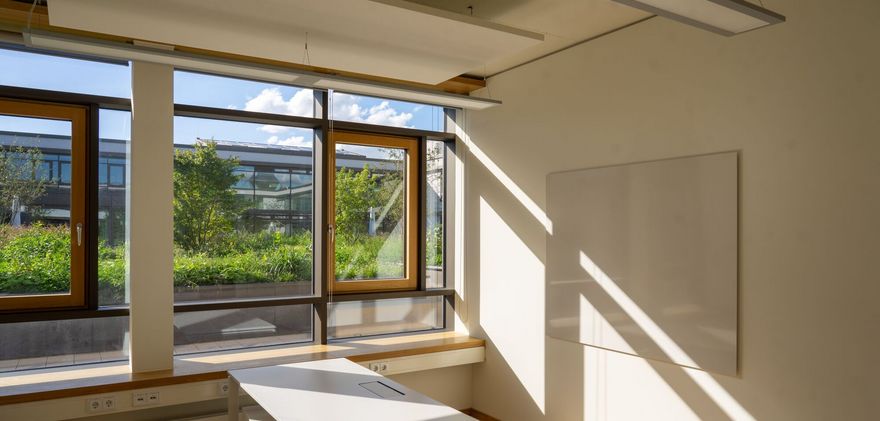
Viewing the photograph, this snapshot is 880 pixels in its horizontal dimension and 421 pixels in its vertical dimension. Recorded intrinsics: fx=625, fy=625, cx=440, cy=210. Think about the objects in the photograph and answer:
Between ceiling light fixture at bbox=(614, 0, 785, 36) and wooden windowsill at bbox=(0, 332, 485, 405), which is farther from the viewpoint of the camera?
wooden windowsill at bbox=(0, 332, 485, 405)

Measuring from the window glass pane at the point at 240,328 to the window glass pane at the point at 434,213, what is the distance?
126 cm

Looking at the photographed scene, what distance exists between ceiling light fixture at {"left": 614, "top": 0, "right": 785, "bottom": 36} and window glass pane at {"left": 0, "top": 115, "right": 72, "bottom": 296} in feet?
12.8

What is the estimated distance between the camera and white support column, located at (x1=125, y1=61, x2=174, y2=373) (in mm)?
4250

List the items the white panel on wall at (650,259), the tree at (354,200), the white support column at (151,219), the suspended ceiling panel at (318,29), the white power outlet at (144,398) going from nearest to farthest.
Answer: the suspended ceiling panel at (318,29) → the white panel on wall at (650,259) → the white power outlet at (144,398) → the white support column at (151,219) → the tree at (354,200)

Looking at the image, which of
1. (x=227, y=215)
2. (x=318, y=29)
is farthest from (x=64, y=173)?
(x=318, y=29)

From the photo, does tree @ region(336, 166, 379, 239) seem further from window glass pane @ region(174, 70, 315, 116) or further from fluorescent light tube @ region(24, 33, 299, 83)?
fluorescent light tube @ region(24, 33, 299, 83)

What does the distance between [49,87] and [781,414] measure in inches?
195

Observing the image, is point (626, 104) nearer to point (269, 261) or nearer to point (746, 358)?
point (746, 358)

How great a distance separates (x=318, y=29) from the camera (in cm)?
346

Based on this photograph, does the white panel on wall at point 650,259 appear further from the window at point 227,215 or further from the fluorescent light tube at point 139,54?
the fluorescent light tube at point 139,54

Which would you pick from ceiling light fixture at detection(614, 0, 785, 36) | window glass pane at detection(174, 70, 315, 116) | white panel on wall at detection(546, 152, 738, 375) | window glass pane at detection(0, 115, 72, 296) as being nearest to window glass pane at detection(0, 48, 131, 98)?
window glass pane at detection(0, 115, 72, 296)

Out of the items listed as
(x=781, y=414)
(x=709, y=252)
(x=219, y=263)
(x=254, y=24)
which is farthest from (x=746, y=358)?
(x=219, y=263)

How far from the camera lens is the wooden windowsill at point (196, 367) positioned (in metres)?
3.82

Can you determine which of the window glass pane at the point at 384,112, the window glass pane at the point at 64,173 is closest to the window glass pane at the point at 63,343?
the window glass pane at the point at 64,173
